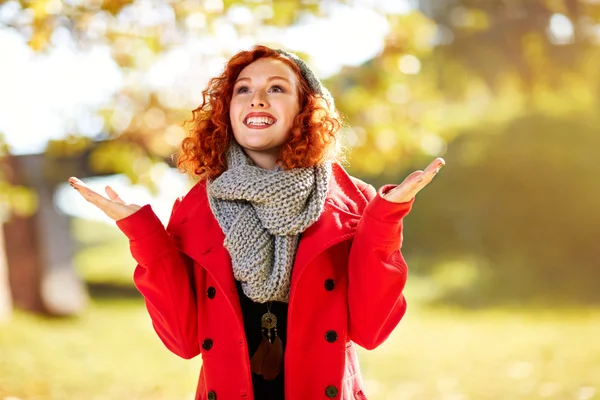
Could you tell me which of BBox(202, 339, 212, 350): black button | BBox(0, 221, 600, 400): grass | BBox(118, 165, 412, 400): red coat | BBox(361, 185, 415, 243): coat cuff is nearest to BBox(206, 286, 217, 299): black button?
BBox(118, 165, 412, 400): red coat

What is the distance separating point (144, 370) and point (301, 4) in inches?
133

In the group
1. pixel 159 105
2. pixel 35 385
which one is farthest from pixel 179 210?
pixel 35 385

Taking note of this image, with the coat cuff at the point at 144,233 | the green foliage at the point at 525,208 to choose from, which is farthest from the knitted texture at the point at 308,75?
the green foliage at the point at 525,208

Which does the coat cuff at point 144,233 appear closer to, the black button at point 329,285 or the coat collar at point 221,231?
the coat collar at point 221,231

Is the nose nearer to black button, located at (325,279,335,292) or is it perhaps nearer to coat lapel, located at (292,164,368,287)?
coat lapel, located at (292,164,368,287)

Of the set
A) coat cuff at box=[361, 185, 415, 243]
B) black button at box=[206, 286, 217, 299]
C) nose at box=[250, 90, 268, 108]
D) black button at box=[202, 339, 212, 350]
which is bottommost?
black button at box=[202, 339, 212, 350]

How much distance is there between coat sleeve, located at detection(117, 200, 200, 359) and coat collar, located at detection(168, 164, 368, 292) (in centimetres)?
6

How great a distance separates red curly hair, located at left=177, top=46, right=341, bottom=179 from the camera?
1780 millimetres

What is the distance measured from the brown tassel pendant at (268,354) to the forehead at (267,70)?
613 mm

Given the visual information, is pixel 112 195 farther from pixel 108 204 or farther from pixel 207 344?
pixel 207 344

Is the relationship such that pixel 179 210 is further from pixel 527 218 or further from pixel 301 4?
pixel 527 218

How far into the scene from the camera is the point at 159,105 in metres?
4.32

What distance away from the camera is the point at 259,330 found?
178 cm

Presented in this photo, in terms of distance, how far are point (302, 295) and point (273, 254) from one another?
5.1 inches
